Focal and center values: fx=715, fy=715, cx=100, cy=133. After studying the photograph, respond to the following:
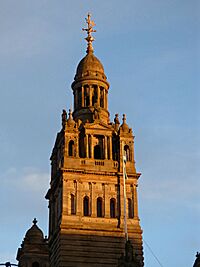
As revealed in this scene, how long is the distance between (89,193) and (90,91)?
1147 cm

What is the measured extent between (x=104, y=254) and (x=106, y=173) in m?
7.45

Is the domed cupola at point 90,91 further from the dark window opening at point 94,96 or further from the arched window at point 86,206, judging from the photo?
the arched window at point 86,206

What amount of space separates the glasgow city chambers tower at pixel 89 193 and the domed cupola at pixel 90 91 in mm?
97

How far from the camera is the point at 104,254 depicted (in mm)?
61094

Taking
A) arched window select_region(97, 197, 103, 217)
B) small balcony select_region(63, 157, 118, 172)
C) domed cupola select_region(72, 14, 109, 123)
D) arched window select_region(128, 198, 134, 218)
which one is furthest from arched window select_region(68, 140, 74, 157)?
arched window select_region(128, 198, 134, 218)

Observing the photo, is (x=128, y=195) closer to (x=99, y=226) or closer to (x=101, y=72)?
(x=99, y=226)

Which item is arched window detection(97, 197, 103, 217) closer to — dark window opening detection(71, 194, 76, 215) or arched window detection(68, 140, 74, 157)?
dark window opening detection(71, 194, 76, 215)

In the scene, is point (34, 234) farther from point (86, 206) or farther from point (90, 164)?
point (90, 164)

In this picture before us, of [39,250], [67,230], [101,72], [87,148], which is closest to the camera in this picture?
[39,250]

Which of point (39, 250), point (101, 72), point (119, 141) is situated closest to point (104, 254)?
point (39, 250)

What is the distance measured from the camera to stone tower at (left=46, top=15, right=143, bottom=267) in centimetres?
6103

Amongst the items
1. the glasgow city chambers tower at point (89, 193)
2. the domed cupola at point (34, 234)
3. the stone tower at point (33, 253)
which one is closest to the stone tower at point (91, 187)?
the glasgow city chambers tower at point (89, 193)

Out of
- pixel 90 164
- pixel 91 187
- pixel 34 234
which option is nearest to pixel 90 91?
pixel 90 164

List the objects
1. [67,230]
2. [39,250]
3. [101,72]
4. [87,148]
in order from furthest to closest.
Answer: [101,72] → [87,148] → [67,230] → [39,250]
